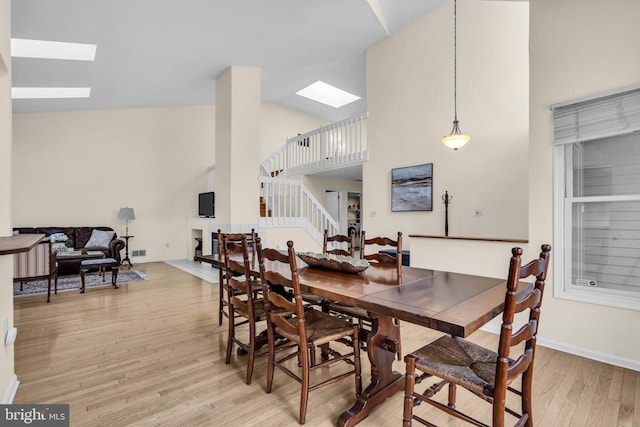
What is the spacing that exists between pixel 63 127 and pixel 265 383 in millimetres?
7439

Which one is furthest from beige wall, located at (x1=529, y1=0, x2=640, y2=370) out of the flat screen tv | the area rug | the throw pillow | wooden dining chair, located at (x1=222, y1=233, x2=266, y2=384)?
the throw pillow

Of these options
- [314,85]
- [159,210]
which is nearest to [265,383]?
[159,210]

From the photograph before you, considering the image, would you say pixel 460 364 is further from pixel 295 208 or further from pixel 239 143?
pixel 295 208

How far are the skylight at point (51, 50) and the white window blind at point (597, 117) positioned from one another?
5.51 m

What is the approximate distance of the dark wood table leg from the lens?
5.82ft

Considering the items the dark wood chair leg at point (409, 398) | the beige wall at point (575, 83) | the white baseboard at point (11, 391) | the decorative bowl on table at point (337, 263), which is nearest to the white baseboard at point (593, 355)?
the beige wall at point (575, 83)

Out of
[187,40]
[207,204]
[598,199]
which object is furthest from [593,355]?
[207,204]

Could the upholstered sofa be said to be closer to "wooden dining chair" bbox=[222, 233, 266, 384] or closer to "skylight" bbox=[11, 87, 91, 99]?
"skylight" bbox=[11, 87, 91, 99]

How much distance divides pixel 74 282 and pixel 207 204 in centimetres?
297

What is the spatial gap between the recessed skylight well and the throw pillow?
5.60 meters

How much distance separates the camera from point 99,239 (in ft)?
21.3

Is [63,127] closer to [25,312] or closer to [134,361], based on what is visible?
[25,312]

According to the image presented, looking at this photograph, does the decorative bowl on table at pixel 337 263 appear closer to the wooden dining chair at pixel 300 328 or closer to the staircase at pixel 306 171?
the wooden dining chair at pixel 300 328

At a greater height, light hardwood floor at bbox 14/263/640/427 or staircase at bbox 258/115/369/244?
staircase at bbox 258/115/369/244
